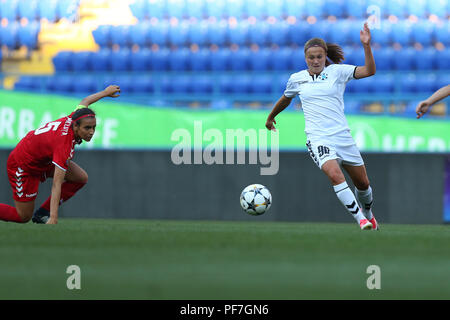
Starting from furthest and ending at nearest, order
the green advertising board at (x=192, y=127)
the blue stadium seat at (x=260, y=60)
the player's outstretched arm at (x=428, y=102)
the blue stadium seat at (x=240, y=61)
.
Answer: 1. the blue stadium seat at (x=240, y=61)
2. the blue stadium seat at (x=260, y=60)
3. the green advertising board at (x=192, y=127)
4. the player's outstretched arm at (x=428, y=102)

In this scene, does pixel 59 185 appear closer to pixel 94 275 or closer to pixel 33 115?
pixel 94 275

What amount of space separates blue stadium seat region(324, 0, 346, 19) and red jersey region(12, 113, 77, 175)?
11.0m

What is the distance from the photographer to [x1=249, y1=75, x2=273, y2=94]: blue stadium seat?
15484 millimetres

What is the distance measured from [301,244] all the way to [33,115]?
25.0 ft

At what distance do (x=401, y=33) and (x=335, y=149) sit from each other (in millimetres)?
10243

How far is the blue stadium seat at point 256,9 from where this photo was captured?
1747 cm

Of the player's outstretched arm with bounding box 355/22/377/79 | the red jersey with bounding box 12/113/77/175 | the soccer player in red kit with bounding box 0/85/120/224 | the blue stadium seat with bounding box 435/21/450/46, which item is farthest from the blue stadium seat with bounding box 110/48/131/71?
the player's outstretched arm with bounding box 355/22/377/79

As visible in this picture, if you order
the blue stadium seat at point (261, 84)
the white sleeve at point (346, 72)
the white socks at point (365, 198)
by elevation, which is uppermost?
the blue stadium seat at point (261, 84)

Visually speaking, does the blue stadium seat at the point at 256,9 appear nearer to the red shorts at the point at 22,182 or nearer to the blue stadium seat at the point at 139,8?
the blue stadium seat at the point at 139,8

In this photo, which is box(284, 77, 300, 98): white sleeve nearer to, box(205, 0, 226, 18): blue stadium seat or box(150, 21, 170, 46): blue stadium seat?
box(150, 21, 170, 46): blue stadium seat

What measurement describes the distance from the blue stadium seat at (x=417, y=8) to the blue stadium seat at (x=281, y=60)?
3038 millimetres

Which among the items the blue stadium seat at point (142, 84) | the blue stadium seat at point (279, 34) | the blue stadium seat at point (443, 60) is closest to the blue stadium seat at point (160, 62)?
the blue stadium seat at point (142, 84)

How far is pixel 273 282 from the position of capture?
Result: 3.77 m
